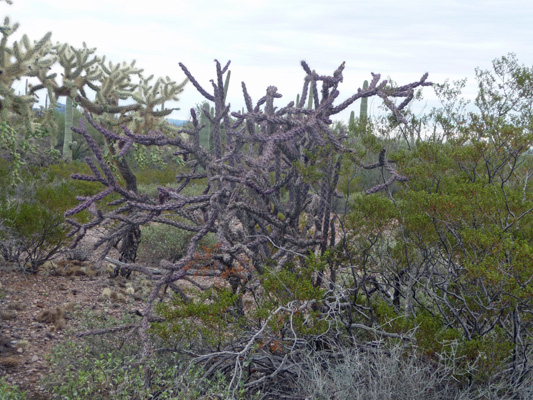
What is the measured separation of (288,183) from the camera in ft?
15.6

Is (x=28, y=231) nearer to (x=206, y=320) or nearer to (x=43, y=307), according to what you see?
(x=43, y=307)

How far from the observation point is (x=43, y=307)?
5.91 metres

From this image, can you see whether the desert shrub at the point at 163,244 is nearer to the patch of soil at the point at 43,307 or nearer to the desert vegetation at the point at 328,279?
the patch of soil at the point at 43,307

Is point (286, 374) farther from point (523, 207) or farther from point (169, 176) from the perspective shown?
point (169, 176)

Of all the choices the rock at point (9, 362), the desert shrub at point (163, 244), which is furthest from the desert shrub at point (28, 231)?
the rock at point (9, 362)

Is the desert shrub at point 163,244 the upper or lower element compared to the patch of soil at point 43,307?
upper

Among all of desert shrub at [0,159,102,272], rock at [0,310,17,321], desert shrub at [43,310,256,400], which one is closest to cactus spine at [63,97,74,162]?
desert shrub at [0,159,102,272]

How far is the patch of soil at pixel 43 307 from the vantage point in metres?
4.64

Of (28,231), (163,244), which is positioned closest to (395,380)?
(28,231)

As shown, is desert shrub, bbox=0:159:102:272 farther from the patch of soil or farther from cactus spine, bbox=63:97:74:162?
cactus spine, bbox=63:97:74:162

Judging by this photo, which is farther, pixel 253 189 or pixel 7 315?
pixel 7 315

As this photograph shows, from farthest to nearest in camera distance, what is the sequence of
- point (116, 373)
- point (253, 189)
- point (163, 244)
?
1. point (163, 244)
2. point (253, 189)
3. point (116, 373)

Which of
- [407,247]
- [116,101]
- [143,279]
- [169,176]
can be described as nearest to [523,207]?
[407,247]

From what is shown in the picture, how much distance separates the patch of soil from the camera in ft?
15.2
